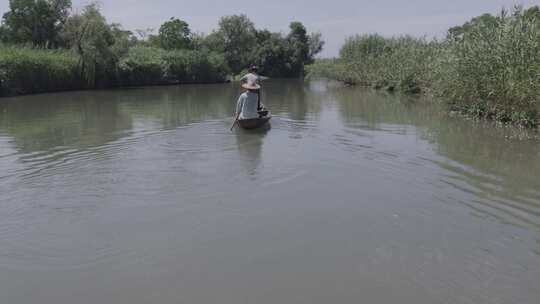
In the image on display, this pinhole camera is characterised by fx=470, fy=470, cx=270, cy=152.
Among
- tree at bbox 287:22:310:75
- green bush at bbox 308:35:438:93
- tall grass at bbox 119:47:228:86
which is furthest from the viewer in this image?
tree at bbox 287:22:310:75

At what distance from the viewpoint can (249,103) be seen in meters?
15.1

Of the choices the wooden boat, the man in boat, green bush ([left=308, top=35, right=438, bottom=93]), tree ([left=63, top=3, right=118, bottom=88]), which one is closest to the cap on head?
the man in boat

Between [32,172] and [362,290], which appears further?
[32,172]

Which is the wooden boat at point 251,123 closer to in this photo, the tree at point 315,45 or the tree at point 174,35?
the tree at point 174,35

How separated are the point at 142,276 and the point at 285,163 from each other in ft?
19.5

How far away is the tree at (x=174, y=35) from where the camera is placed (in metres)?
67.4

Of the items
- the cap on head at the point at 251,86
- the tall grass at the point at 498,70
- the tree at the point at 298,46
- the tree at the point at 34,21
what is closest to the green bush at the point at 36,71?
the tree at the point at 34,21

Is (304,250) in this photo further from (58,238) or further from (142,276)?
(58,238)

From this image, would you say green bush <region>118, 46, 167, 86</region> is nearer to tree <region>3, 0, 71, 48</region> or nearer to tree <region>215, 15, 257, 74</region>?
tree <region>3, 0, 71, 48</region>

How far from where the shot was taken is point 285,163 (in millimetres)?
11031

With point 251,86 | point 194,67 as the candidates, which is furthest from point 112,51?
point 251,86

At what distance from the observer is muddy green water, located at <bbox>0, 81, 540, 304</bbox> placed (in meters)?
5.29

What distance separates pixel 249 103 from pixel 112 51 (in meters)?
31.2

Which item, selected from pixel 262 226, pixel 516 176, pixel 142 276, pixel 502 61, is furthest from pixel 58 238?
pixel 502 61
